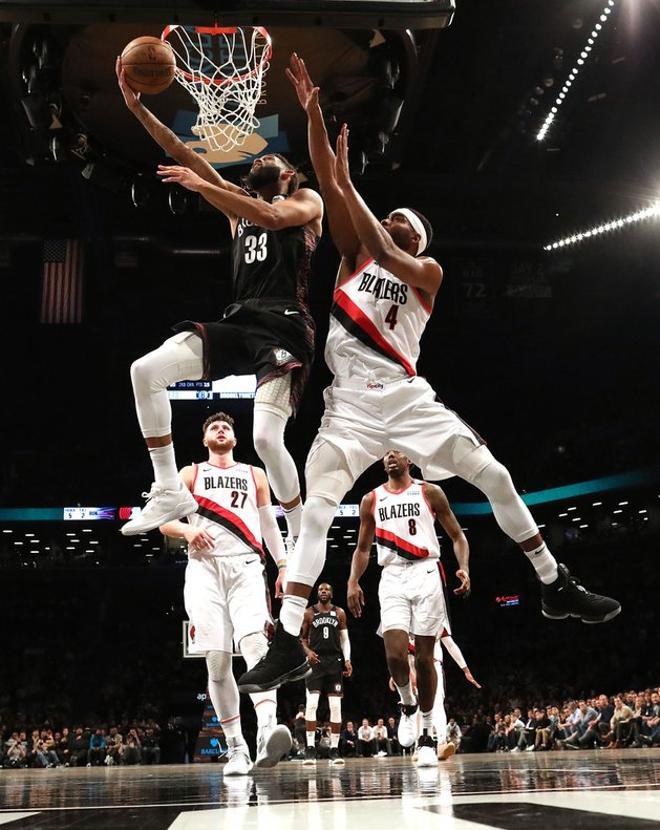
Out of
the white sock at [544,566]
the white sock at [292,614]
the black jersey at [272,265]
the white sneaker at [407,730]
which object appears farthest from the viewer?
the white sneaker at [407,730]

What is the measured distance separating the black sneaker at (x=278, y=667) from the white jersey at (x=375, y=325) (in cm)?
135

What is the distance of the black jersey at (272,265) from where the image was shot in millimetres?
5176

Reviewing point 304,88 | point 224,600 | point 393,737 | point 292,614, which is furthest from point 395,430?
point 393,737

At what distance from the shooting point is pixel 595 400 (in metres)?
29.2

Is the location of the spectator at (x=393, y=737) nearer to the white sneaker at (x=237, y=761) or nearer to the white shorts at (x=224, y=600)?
the white sneaker at (x=237, y=761)

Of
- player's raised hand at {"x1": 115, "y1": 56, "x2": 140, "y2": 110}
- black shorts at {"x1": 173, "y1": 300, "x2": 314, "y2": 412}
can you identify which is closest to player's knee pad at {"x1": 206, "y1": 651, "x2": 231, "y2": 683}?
black shorts at {"x1": 173, "y1": 300, "x2": 314, "y2": 412}

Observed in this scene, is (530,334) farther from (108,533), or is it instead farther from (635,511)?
(108,533)

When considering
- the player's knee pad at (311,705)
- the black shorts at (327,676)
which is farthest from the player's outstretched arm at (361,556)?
the player's knee pad at (311,705)

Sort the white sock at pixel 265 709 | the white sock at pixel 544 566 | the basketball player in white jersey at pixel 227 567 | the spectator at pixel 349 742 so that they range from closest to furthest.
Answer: the white sock at pixel 544 566 → the white sock at pixel 265 709 → the basketball player in white jersey at pixel 227 567 → the spectator at pixel 349 742

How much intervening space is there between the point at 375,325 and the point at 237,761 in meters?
3.47

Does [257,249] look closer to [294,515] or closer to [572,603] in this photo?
[294,515]

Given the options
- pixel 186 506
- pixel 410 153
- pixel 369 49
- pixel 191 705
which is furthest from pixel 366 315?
pixel 191 705

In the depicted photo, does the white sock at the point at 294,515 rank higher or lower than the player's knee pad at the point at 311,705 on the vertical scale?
higher

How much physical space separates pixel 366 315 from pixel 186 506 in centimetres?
151
